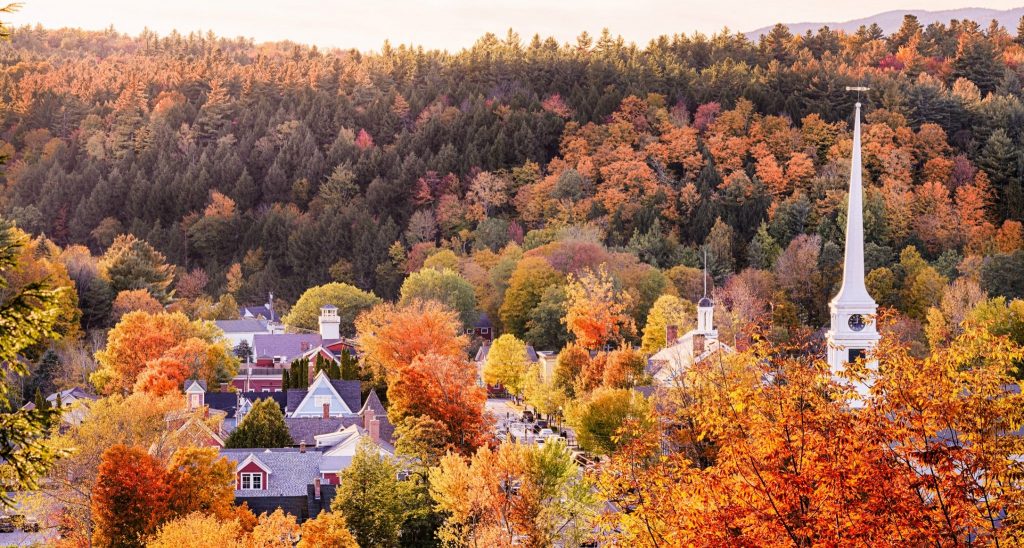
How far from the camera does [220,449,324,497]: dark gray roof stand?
58031 millimetres

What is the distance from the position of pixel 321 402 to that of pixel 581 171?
3085 inches

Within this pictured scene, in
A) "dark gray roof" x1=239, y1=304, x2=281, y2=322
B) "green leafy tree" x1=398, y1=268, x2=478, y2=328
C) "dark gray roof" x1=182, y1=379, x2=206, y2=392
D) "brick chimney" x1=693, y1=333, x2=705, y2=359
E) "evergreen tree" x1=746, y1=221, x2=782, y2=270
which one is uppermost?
"evergreen tree" x1=746, y1=221, x2=782, y2=270

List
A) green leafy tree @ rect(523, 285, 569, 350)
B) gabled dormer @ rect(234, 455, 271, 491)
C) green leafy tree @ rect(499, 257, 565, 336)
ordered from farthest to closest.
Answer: green leafy tree @ rect(499, 257, 565, 336) → green leafy tree @ rect(523, 285, 569, 350) → gabled dormer @ rect(234, 455, 271, 491)

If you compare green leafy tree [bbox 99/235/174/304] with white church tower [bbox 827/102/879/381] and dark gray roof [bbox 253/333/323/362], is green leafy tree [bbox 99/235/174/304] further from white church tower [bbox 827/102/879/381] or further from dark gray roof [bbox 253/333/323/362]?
white church tower [bbox 827/102/879/381]

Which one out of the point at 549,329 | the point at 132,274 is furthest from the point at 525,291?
the point at 132,274

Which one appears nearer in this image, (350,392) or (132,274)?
(350,392)

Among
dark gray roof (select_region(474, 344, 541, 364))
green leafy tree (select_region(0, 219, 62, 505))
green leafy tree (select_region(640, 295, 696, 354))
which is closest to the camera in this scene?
green leafy tree (select_region(0, 219, 62, 505))

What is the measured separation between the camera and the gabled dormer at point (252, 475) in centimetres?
5847

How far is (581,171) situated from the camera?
155375 millimetres

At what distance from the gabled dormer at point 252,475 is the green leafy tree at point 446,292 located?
55.9m

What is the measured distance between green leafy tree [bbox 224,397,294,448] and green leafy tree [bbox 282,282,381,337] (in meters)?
51.6

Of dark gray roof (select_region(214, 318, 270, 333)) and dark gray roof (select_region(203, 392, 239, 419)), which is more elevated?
dark gray roof (select_region(203, 392, 239, 419))

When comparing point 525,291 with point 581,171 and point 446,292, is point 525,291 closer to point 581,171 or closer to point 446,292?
point 446,292

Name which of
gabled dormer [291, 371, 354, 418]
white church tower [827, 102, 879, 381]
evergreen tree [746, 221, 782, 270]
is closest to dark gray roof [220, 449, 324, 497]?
gabled dormer [291, 371, 354, 418]
